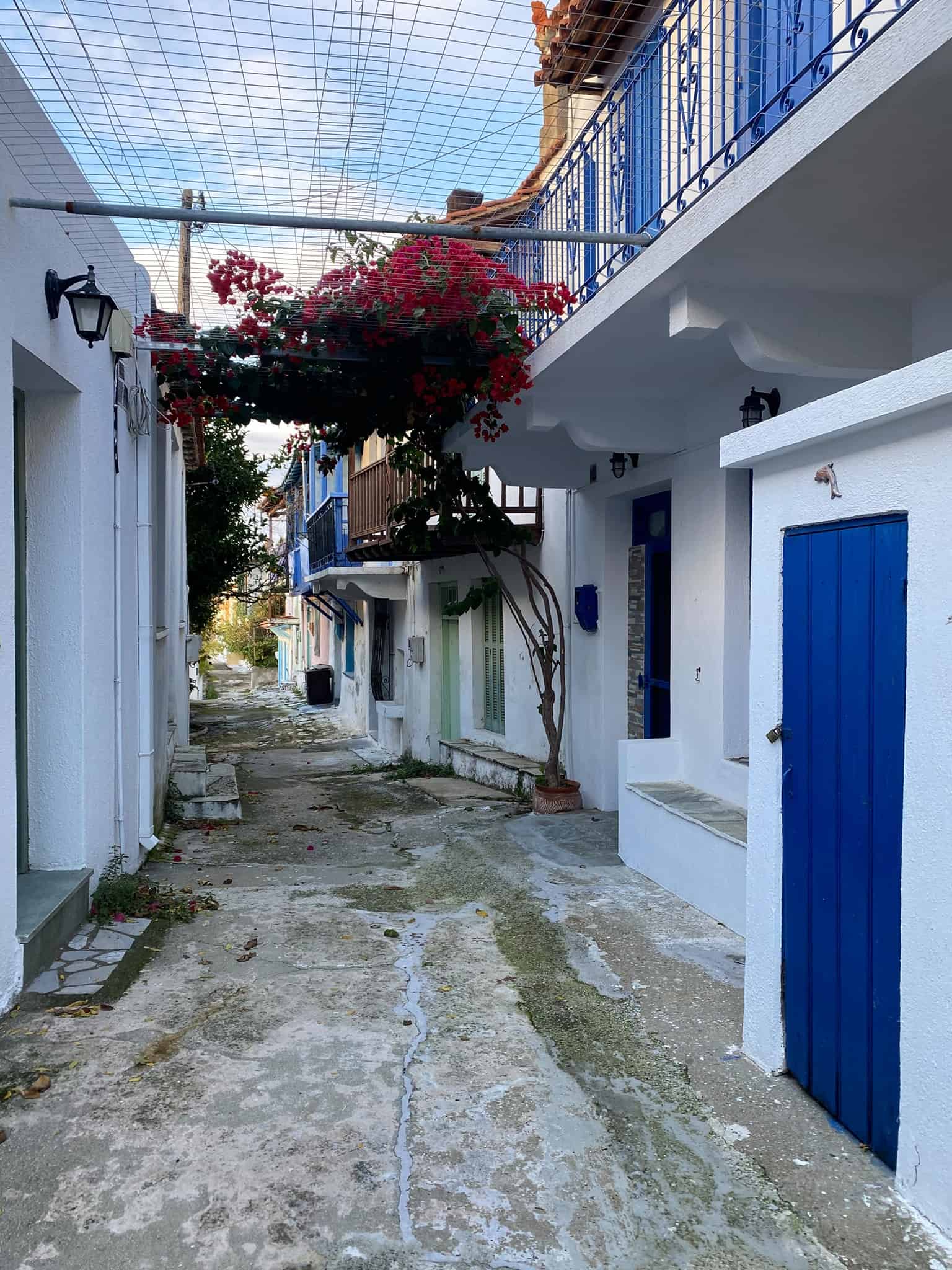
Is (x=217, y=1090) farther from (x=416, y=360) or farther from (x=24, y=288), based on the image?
(x=416, y=360)

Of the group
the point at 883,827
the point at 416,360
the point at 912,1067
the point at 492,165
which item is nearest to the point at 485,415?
the point at 416,360

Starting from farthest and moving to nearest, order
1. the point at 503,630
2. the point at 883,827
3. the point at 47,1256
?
1. the point at 503,630
2. the point at 883,827
3. the point at 47,1256

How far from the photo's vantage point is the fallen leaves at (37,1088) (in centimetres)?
299

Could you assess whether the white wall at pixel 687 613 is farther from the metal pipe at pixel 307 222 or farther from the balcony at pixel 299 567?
the balcony at pixel 299 567

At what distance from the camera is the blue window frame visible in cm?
1864

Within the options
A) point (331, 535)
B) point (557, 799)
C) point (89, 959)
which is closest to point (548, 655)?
point (557, 799)

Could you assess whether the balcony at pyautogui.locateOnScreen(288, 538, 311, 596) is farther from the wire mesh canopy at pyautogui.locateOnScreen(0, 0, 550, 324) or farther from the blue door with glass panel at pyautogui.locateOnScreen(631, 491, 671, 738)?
the wire mesh canopy at pyautogui.locateOnScreen(0, 0, 550, 324)

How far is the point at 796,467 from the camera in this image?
2.99 m

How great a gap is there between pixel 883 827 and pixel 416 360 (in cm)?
478

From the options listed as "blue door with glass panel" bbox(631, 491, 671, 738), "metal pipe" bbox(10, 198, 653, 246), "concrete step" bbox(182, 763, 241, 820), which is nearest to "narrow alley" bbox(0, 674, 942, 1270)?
"blue door with glass panel" bbox(631, 491, 671, 738)

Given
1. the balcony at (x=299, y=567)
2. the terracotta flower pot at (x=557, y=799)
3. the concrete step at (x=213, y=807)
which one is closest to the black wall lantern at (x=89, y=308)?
the concrete step at (x=213, y=807)

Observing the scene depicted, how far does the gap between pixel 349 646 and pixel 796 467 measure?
16.6m

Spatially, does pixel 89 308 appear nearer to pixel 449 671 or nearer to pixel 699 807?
pixel 699 807

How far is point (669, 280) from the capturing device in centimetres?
416
